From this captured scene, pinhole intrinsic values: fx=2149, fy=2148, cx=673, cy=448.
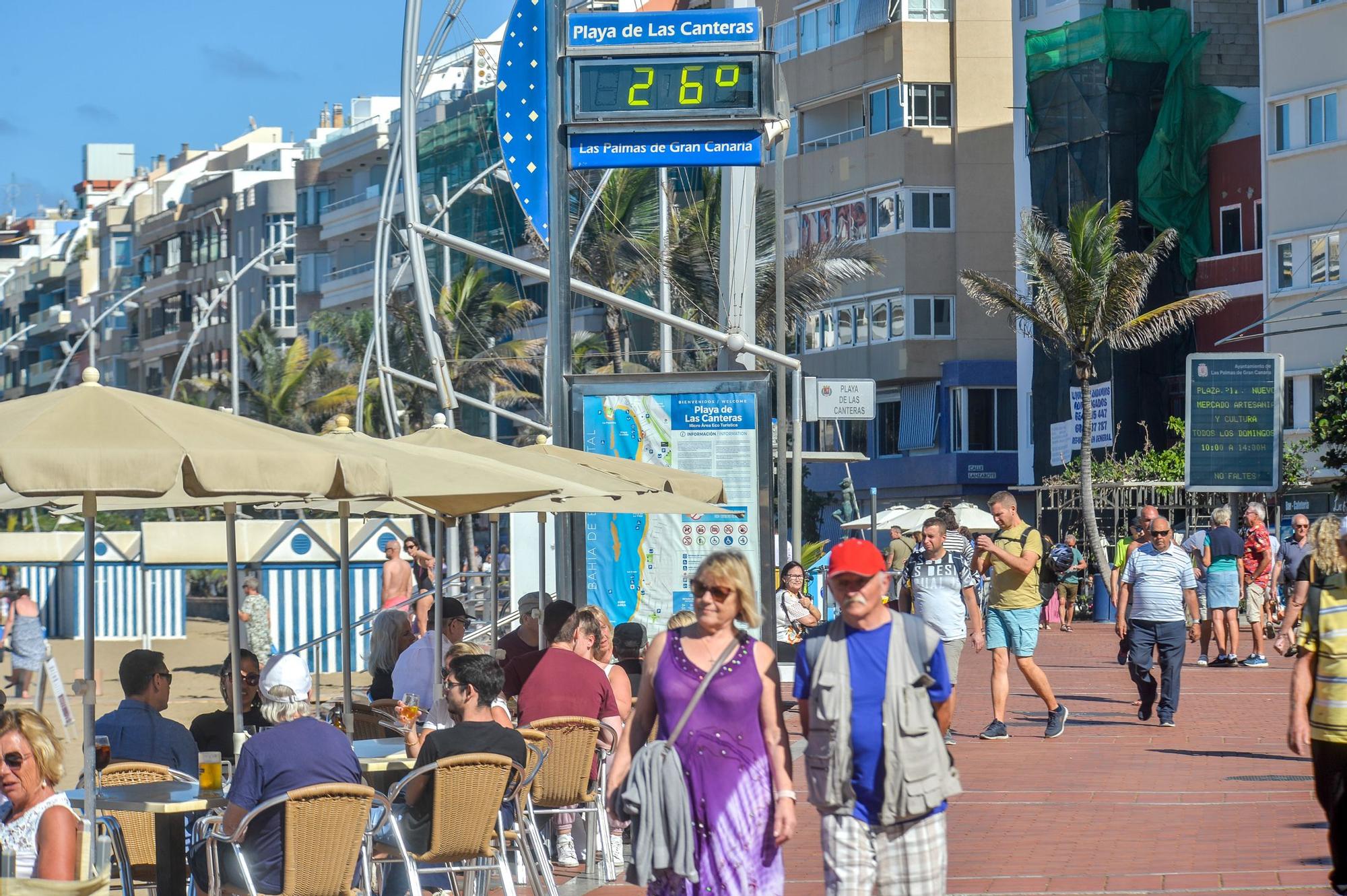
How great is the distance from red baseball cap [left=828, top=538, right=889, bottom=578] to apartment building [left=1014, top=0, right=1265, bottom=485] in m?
45.8

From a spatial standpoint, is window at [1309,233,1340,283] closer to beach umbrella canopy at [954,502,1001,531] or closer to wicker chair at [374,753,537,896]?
beach umbrella canopy at [954,502,1001,531]

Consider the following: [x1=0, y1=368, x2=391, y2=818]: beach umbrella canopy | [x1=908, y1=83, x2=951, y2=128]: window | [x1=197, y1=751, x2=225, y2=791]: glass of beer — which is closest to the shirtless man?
[x1=197, y1=751, x2=225, y2=791]: glass of beer

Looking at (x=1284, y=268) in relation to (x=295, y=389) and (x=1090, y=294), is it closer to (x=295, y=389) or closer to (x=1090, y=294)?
(x=1090, y=294)

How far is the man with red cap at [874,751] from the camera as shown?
22.4 ft

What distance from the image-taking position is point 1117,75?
5388 cm

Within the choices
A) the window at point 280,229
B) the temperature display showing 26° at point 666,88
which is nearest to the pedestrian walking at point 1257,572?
the temperature display showing 26° at point 666,88

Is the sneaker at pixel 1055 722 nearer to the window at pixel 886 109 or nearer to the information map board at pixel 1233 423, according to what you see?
the information map board at pixel 1233 423

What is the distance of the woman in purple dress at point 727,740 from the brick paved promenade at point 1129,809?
2921 millimetres

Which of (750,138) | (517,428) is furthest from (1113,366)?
(750,138)

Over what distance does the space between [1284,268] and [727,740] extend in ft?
144

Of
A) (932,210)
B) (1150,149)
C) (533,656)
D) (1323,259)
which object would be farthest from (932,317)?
(533,656)

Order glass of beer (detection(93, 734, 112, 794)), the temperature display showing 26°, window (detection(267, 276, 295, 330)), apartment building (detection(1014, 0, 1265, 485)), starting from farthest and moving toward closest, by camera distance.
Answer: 1. window (detection(267, 276, 295, 330))
2. apartment building (detection(1014, 0, 1265, 485))
3. the temperature display showing 26°
4. glass of beer (detection(93, 734, 112, 794))

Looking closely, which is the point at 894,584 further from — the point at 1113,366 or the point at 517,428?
the point at 517,428

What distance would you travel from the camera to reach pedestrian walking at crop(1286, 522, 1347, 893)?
8281 mm
